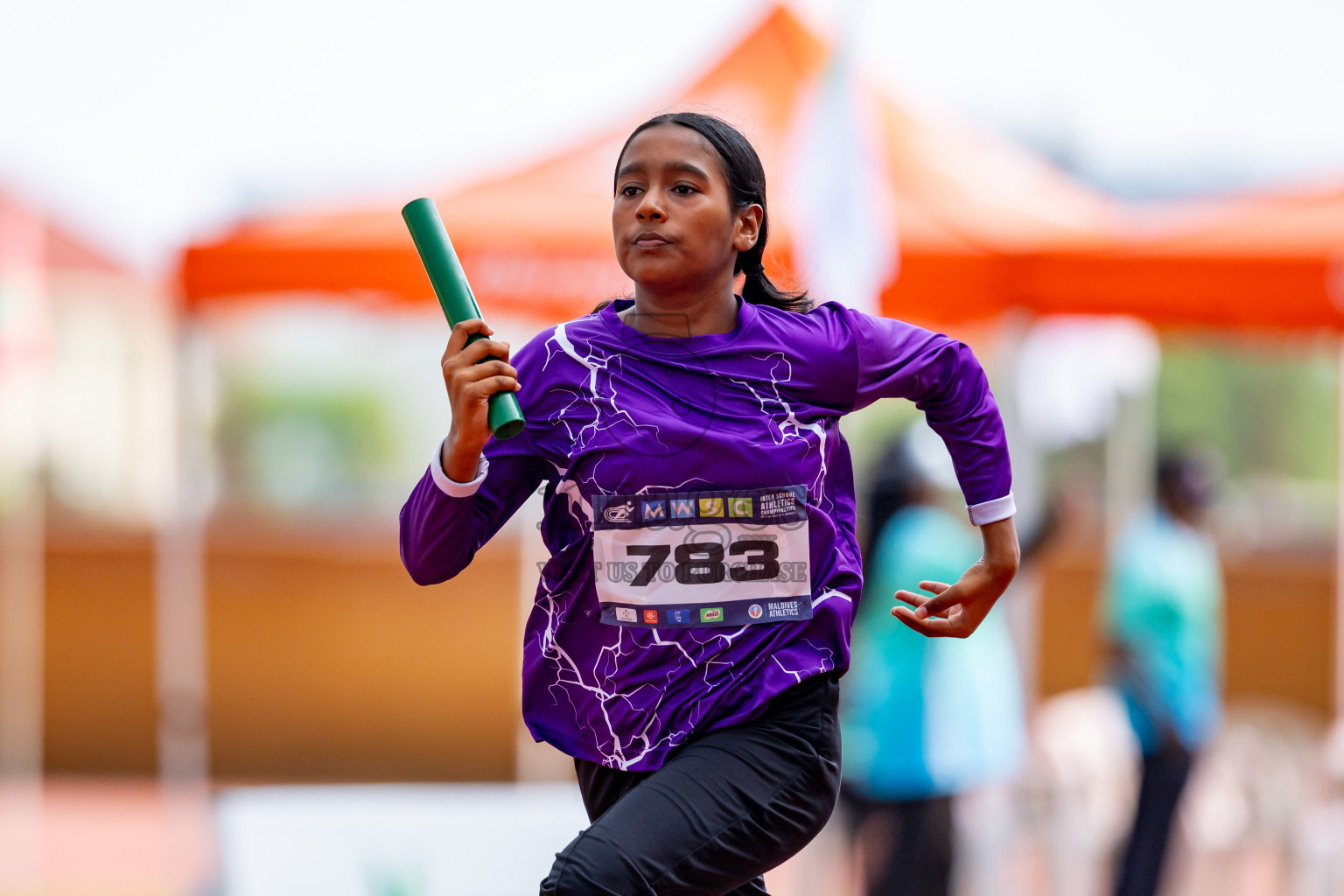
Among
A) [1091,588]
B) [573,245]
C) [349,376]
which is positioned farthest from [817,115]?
[349,376]

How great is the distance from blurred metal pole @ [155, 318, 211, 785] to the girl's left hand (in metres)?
3.96

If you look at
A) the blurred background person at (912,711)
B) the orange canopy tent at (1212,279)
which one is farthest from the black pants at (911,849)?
the orange canopy tent at (1212,279)

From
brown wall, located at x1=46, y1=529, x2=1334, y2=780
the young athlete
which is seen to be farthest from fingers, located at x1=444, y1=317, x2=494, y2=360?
brown wall, located at x1=46, y1=529, x2=1334, y2=780

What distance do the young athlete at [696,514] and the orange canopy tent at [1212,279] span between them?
288cm

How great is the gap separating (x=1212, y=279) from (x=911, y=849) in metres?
2.09

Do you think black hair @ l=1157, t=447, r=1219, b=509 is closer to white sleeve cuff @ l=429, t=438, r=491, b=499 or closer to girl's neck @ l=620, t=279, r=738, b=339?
girl's neck @ l=620, t=279, r=738, b=339

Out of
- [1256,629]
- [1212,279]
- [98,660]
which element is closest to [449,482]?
[1212,279]

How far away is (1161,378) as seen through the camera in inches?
564

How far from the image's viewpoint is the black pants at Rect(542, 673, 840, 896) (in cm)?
A: 188

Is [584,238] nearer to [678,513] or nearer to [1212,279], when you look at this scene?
[1212,279]

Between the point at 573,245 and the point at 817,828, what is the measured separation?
10.6 ft

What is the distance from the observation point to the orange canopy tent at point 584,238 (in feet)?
16.3

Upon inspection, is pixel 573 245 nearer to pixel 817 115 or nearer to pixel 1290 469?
pixel 817 115

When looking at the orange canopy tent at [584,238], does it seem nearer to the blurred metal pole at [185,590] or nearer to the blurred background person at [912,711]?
the blurred metal pole at [185,590]
